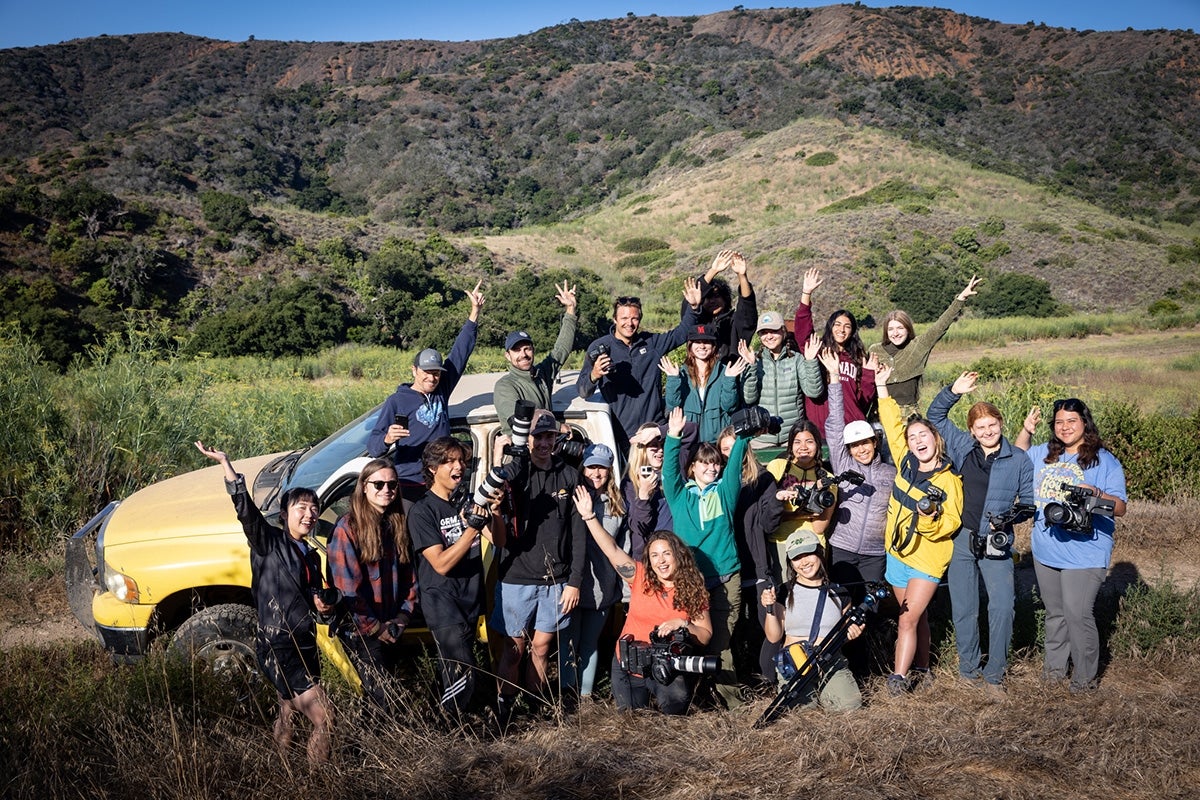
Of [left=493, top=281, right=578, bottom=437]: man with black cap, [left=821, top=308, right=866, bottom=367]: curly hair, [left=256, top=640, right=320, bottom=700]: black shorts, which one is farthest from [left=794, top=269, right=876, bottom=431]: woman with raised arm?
[left=256, top=640, right=320, bottom=700]: black shorts

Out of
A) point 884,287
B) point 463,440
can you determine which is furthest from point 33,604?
point 884,287

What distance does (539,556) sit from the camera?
4777mm

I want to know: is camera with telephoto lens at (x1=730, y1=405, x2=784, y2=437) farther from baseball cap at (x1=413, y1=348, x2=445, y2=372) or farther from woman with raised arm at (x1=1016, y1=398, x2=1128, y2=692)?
baseball cap at (x1=413, y1=348, x2=445, y2=372)

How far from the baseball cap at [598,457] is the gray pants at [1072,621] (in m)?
2.74

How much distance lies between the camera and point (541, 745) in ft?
14.1

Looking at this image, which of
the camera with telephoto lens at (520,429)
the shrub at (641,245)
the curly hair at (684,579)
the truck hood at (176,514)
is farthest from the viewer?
the shrub at (641,245)

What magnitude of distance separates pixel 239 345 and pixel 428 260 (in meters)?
12.4

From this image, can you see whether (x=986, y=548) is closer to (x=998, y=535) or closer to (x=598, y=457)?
(x=998, y=535)

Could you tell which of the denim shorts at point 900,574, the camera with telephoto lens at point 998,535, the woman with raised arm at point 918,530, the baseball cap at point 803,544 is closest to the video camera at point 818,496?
the baseball cap at point 803,544

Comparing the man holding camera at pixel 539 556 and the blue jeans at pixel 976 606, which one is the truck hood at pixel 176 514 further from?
the blue jeans at pixel 976 606

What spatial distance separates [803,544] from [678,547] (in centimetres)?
73

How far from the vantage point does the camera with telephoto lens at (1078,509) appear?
15.6ft

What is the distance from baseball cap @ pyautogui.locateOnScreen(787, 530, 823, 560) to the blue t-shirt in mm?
1395

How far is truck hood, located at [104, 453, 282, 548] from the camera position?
5238 mm
